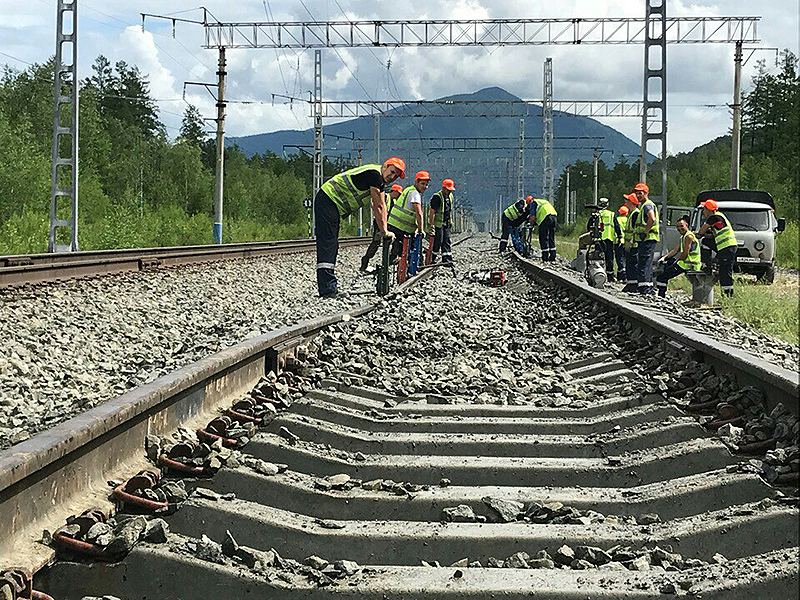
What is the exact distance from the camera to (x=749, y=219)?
24109 millimetres

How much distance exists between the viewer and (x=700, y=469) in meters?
4.19

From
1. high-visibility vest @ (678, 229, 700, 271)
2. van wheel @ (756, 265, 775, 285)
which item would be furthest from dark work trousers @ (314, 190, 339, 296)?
van wheel @ (756, 265, 775, 285)

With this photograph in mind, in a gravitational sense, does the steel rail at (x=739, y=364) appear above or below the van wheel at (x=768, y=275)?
below

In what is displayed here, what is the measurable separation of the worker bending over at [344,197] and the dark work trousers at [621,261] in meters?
9.12

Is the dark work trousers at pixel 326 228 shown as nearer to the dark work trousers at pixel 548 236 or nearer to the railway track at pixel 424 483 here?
the railway track at pixel 424 483

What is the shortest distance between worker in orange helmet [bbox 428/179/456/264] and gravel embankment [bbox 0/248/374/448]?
11.7 feet

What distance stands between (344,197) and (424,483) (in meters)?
8.10

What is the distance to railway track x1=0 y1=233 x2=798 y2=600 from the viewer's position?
2988 mm

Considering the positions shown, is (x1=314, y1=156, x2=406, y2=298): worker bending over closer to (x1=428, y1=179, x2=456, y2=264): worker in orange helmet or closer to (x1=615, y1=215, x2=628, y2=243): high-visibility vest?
(x1=428, y1=179, x2=456, y2=264): worker in orange helmet

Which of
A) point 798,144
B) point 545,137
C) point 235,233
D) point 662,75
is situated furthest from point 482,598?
point 798,144

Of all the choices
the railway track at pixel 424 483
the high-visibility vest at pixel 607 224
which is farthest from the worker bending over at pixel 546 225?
the railway track at pixel 424 483

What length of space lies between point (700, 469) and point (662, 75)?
71.5ft

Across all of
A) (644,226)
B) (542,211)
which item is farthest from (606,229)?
(542,211)

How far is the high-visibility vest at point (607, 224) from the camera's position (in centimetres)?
1966
